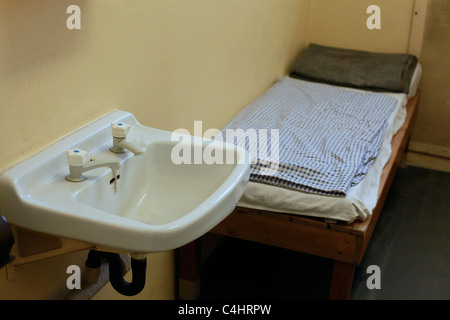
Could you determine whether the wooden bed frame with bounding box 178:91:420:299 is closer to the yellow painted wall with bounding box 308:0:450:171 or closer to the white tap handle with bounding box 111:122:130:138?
the white tap handle with bounding box 111:122:130:138

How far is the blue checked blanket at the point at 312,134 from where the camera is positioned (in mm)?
1866

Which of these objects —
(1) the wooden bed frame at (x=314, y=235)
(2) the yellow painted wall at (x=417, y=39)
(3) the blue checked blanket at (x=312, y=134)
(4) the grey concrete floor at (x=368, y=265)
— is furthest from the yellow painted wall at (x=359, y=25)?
(1) the wooden bed frame at (x=314, y=235)

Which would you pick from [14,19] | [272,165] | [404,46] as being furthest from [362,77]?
[14,19]

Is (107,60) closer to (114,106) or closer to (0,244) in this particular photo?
(114,106)

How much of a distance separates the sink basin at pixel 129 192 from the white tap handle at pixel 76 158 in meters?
0.05

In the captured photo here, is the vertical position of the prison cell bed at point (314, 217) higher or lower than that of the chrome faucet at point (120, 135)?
lower

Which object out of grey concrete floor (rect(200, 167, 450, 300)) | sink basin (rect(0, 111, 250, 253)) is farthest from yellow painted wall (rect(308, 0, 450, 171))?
sink basin (rect(0, 111, 250, 253))

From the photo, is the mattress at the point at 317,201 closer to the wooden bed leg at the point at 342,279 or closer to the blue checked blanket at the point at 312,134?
the blue checked blanket at the point at 312,134

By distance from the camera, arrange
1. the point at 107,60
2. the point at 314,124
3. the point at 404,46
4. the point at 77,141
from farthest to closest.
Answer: the point at 404,46 < the point at 314,124 < the point at 107,60 < the point at 77,141

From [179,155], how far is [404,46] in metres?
2.21

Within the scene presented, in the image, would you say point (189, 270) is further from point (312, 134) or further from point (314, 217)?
point (312, 134)

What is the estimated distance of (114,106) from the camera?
147 centimetres

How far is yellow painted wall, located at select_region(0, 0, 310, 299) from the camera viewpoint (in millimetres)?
1139

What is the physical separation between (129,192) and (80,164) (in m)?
0.21
